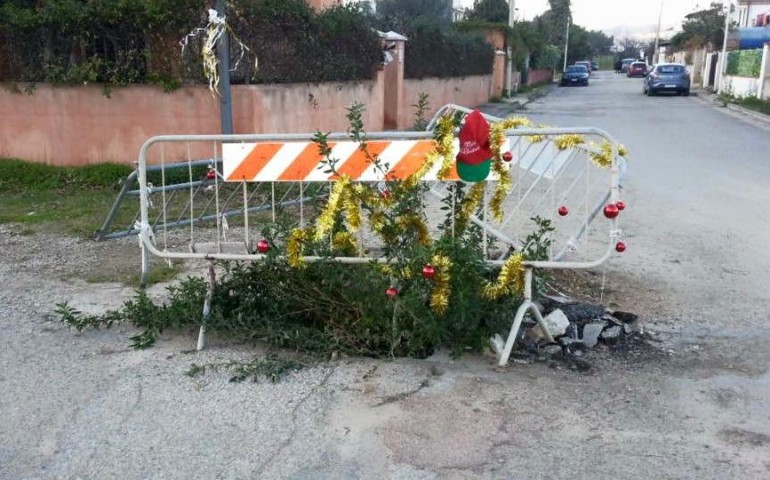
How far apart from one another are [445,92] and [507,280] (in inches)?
766

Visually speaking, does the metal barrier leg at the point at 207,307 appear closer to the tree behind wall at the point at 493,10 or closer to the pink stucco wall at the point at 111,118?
the pink stucco wall at the point at 111,118

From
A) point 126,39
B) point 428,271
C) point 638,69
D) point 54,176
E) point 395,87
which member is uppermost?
point 126,39

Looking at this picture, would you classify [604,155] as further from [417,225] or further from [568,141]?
[417,225]

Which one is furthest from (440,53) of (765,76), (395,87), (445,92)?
(765,76)

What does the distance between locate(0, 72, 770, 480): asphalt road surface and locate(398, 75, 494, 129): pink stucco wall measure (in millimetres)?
12554

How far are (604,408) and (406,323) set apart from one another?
1.25 m

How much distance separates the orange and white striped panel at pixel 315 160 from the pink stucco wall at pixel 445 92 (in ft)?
40.8

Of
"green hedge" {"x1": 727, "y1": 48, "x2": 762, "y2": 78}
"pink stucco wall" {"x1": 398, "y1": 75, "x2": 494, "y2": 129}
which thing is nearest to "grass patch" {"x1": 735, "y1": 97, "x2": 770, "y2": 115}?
"green hedge" {"x1": 727, "y1": 48, "x2": 762, "y2": 78}

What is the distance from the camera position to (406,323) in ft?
15.3

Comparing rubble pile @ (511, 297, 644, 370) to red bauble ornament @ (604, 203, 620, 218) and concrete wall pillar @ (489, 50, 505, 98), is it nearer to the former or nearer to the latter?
red bauble ornament @ (604, 203, 620, 218)

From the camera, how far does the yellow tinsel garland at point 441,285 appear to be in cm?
443

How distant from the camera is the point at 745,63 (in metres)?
31.7

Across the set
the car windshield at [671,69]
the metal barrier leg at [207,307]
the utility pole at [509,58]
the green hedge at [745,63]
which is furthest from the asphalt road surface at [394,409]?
the car windshield at [671,69]


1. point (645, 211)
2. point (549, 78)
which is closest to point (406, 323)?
point (645, 211)
